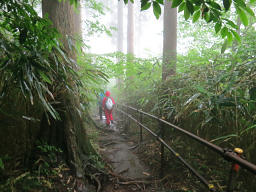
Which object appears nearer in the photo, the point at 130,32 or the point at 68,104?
the point at 68,104

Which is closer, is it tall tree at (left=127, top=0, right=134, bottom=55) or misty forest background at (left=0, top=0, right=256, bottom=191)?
misty forest background at (left=0, top=0, right=256, bottom=191)

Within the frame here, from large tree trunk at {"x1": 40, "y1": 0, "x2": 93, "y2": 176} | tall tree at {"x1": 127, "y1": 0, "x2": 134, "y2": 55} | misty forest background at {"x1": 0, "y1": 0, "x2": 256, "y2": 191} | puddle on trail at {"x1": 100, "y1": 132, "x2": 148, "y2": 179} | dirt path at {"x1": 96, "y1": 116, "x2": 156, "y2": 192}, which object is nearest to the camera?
misty forest background at {"x1": 0, "y1": 0, "x2": 256, "y2": 191}

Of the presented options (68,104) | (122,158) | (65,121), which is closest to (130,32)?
(122,158)

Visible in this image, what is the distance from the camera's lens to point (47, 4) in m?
2.50

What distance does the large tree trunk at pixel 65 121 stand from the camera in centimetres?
235

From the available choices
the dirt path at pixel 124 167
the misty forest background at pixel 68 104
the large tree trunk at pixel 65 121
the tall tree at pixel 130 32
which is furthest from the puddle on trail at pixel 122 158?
the tall tree at pixel 130 32

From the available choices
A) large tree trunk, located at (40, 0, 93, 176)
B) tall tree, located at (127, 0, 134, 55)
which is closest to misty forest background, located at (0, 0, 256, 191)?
large tree trunk, located at (40, 0, 93, 176)

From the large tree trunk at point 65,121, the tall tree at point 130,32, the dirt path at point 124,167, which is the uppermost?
the tall tree at point 130,32

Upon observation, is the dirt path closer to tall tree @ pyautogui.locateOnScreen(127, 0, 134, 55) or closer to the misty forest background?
the misty forest background

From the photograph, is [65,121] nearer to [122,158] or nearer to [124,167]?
[124,167]

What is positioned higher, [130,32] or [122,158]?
[130,32]

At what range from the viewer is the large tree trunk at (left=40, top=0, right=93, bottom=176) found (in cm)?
235

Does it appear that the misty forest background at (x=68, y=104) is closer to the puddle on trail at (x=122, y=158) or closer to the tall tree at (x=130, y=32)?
the puddle on trail at (x=122, y=158)

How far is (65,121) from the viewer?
2.43 m
